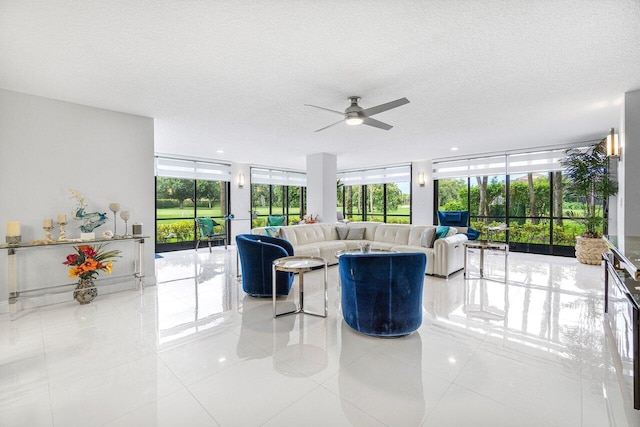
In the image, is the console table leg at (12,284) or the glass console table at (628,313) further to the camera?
the console table leg at (12,284)

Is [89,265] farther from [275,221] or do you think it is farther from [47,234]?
[275,221]

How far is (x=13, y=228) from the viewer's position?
3.54 m

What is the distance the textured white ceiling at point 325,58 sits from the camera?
2.22m

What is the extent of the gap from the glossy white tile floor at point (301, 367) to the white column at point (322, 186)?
14.0 ft

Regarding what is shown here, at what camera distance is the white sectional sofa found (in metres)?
5.18

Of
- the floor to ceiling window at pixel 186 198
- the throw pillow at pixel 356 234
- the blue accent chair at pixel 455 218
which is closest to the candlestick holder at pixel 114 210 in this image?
the floor to ceiling window at pixel 186 198

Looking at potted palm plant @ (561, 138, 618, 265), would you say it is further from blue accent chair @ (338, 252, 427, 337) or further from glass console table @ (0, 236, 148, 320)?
glass console table @ (0, 236, 148, 320)

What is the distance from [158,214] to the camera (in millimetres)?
8297

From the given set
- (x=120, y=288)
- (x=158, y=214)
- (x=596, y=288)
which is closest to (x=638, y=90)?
(x=596, y=288)

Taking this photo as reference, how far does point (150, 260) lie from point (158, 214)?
3.93 meters

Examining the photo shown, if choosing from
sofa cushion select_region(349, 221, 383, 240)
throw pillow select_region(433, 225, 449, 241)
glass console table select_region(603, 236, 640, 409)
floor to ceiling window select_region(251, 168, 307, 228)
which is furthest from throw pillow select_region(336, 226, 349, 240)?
glass console table select_region(603, 236, 640, 409)

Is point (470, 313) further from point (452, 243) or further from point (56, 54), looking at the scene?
point (56, 54)

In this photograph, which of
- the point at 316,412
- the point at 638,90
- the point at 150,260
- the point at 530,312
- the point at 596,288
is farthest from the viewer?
the point at 150,260

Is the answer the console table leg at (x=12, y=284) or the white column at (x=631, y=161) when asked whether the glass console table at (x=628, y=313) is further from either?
the console table leg at (x=12, y=284)
